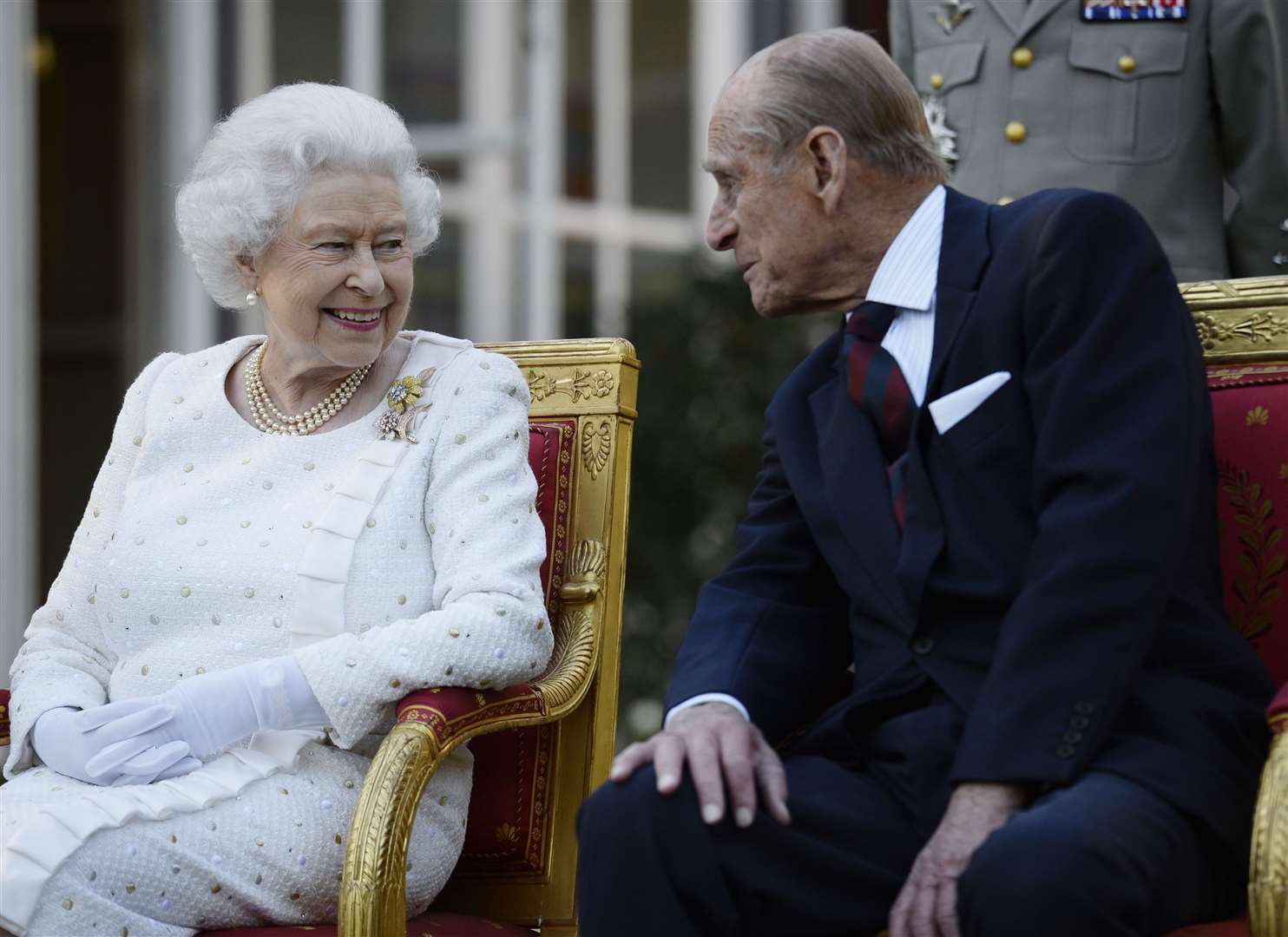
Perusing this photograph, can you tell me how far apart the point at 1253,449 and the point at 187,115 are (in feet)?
16.7

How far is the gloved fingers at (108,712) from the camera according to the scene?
2549mm

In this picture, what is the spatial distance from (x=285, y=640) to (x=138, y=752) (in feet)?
0.85

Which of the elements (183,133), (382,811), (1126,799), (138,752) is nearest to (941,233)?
(1126,799)

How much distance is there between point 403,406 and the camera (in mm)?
2830

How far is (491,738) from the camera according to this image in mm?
2855

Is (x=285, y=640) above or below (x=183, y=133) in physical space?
below

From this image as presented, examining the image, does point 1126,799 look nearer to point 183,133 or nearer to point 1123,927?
point 1123,927

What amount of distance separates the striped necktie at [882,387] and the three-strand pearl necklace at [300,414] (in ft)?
2.91

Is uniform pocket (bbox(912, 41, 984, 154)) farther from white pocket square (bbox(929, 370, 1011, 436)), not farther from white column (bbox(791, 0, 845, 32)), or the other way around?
white column (bbox(791, 0, 845, 32))

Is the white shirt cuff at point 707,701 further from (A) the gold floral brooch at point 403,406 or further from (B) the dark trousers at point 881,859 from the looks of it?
(A) the gold floral brooch at point 403,406

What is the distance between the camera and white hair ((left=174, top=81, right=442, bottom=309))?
282 cm

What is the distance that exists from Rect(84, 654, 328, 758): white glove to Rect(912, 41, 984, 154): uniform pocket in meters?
1.71

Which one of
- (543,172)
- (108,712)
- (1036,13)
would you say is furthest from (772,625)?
(543,172)

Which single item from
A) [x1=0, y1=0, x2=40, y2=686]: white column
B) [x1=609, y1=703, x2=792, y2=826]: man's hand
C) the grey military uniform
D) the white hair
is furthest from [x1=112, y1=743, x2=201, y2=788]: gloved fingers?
[x1=0, y1=0, x2=40, y2=686]: white column
